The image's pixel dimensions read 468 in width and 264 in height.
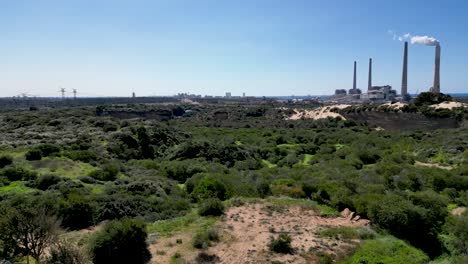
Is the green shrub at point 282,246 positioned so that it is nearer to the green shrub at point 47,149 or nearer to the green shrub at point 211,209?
the green shrub at point 211,209

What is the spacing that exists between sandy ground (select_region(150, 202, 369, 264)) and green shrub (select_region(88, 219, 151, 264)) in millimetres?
494

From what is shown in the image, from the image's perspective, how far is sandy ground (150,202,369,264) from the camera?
11.5 m

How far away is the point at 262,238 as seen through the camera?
41.9ft

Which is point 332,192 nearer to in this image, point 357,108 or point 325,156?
point 325,156

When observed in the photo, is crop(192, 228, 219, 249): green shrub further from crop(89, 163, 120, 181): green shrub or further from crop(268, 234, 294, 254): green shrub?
crop(89, 163, 120, 181): green shrub

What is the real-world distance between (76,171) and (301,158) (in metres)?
18.7

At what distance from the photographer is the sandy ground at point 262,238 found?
11461mm

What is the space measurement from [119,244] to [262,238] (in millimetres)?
4716

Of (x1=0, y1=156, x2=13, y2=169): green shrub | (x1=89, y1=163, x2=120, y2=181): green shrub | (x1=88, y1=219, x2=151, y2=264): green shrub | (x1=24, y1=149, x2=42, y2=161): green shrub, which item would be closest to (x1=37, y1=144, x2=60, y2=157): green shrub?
(x1=24, y1=149, x2=42, y2=161): green shrub

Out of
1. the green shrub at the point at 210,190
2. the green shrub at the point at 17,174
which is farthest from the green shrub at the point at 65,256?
the green shrub at the point at 17,174

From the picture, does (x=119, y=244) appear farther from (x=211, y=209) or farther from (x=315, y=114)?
(x=315, y=114)

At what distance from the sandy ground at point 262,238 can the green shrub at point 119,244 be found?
49 cm

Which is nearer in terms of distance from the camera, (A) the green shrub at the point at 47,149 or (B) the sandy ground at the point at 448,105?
(A) the green shrub at the point at 47,149

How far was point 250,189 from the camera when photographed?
758 inches
